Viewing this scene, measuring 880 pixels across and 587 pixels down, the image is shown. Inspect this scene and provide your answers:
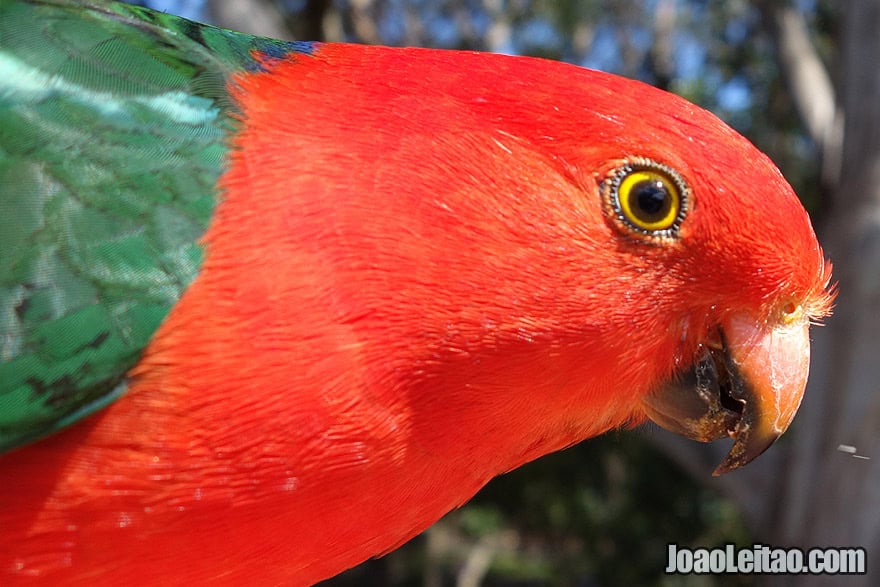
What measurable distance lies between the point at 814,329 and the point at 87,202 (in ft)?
12.6

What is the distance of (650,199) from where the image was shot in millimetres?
1138

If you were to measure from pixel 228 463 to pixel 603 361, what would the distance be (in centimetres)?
51

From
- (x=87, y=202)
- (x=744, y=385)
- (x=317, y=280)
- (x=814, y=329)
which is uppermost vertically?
(x=87, y=202)

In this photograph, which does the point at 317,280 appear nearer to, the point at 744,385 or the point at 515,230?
the point at 515,230

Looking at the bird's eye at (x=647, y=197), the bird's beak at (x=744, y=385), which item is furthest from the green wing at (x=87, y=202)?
the bird's beak at (x=744, y=385)

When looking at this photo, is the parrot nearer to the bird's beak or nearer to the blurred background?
the bird's beak

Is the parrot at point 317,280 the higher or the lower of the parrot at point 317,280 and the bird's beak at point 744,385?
the higher

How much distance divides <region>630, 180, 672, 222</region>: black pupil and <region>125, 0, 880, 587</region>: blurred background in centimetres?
51

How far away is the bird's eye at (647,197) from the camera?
3.74 feet

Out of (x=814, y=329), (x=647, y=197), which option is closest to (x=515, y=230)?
(x=647, y=197)

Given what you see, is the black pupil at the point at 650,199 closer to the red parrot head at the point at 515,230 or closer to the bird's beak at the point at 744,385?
the red parrot head at the point at 515,230

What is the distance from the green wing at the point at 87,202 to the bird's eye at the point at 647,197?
1.70ft

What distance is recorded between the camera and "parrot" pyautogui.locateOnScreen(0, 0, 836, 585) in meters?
1.02

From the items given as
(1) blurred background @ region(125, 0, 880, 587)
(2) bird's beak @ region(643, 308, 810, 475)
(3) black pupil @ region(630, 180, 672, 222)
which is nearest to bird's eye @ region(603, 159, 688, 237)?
(3) black pupil @ region(630, 180, 672, 222)
